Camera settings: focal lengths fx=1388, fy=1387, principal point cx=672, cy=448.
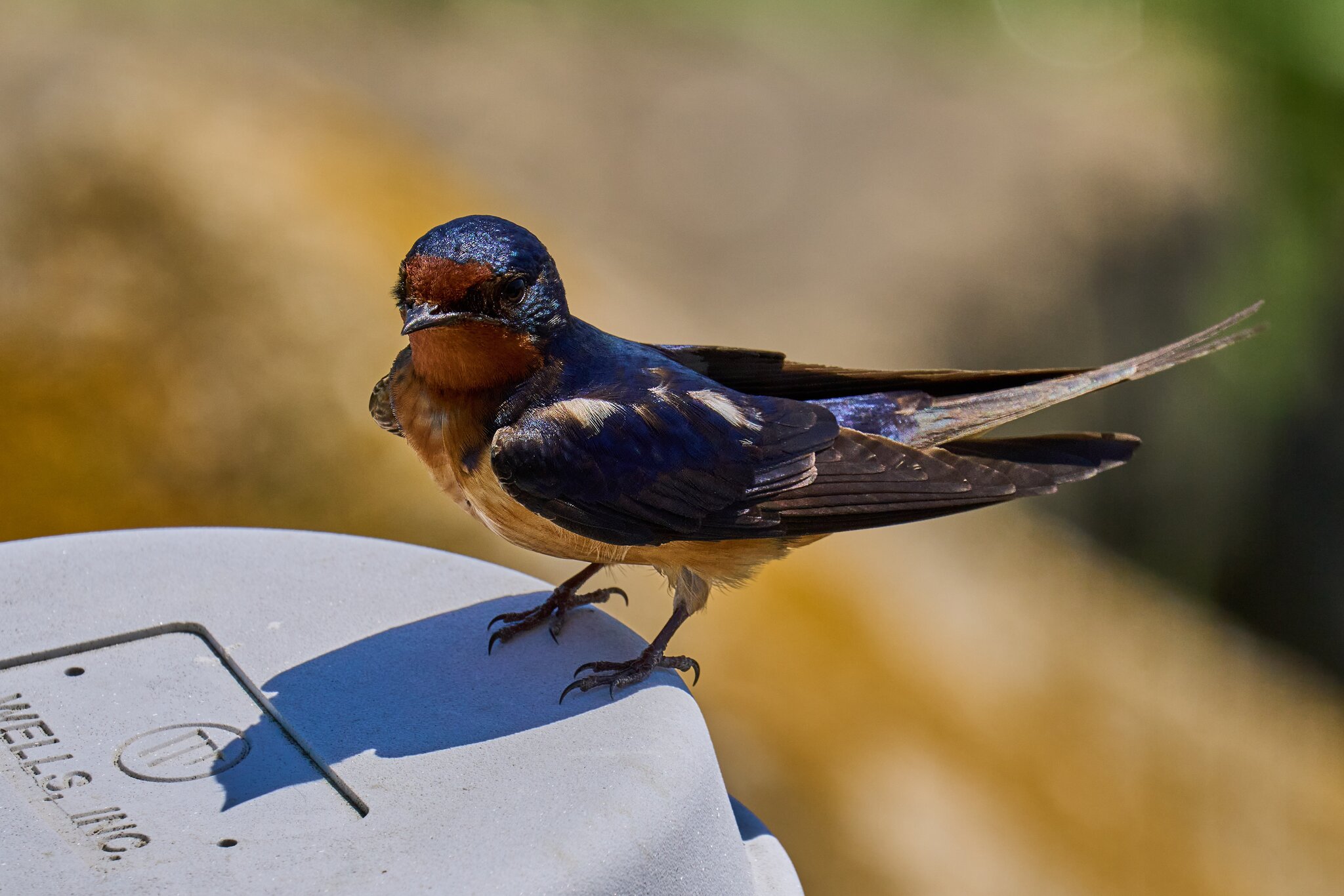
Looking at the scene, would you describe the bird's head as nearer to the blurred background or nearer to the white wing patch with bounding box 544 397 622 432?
the white wing patch with bounding box 544 397 622 432

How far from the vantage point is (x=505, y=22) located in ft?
33.5

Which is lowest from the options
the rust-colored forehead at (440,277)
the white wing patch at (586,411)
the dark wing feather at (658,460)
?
the dark wing feather at (658,460)

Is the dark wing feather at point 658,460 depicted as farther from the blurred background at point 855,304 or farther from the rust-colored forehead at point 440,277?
the blurred background at point 855,304

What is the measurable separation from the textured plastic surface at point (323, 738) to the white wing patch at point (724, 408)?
65 cm

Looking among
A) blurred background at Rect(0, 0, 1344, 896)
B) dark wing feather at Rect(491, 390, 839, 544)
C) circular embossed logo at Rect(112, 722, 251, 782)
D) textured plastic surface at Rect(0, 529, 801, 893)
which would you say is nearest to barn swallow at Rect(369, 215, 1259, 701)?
dark wing feather at Rect(491, 390, 839, 544)

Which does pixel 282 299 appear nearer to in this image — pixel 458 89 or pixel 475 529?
pixel 475 529

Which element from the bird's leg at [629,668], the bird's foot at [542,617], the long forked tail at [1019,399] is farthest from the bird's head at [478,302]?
the long forked tail at [1019,399]

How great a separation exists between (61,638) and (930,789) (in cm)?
369

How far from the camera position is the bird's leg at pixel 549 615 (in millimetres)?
3512

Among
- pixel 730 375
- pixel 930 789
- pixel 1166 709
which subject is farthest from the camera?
pixel 1166 709

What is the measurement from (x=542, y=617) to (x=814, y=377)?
116 cm

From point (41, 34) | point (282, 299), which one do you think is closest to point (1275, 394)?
point (282, 299)

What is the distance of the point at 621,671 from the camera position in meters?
3.36

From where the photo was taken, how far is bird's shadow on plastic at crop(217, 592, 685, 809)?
2.95 metres
